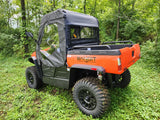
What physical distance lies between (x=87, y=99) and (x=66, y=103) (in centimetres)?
74

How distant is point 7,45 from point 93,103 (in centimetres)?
1004

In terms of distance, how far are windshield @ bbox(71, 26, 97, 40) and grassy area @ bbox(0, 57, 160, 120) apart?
5.58ft

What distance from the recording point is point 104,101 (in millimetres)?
2037

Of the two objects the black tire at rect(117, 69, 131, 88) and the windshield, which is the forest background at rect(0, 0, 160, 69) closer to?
the black tire at rect(117, 69, 131, 88)

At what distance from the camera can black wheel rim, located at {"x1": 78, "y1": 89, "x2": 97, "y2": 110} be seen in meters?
2.27

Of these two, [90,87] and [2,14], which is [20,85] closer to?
[90,87]

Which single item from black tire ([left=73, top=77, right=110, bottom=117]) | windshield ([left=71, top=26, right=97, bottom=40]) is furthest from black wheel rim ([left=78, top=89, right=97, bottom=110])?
windshield ([left=71, top=26, right=97, bottom=40])

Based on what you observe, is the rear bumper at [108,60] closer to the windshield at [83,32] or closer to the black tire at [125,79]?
the windshield at [83,32]

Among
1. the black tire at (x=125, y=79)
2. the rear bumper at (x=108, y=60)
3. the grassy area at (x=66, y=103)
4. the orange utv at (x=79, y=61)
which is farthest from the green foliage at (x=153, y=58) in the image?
the rear bumper at (x=108, y=60)

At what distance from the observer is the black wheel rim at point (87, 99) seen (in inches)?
89.2

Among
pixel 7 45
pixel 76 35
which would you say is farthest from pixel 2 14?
pixel 76 35

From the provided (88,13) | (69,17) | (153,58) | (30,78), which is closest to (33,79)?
(30,78)

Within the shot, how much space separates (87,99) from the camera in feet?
7.69

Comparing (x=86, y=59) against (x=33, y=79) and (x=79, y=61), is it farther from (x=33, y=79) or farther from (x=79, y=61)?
(x=33, y=79)
